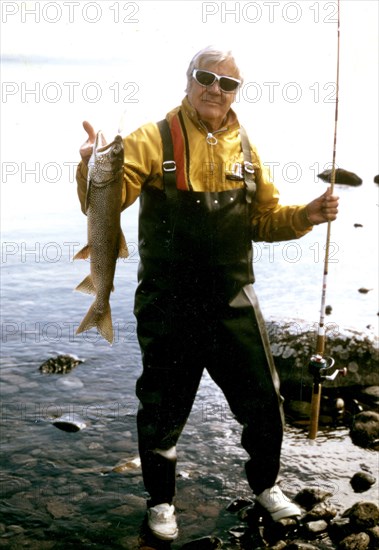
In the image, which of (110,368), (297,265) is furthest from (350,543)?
(297,265)

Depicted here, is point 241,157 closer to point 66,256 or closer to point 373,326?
point 373,326

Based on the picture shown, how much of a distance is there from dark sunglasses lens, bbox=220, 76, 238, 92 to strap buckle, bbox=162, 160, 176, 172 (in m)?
0.59

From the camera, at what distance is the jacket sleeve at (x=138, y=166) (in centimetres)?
387

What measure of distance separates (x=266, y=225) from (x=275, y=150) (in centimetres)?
2507

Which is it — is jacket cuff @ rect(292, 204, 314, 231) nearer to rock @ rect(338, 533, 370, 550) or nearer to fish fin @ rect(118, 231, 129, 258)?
fish fin @ rect(118, 231, 129, 258)

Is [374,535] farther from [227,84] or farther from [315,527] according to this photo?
[227,84]

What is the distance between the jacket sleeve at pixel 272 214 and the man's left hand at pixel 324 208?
62 millimetres

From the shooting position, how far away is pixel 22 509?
493 cm

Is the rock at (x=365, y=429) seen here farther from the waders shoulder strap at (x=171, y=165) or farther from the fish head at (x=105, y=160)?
the fish head at (x=105, y=160)

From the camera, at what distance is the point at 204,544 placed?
181 inches

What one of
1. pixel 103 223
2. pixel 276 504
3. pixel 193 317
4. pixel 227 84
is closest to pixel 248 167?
pixel 227 84

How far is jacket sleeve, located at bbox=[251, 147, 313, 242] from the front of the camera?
177 inches

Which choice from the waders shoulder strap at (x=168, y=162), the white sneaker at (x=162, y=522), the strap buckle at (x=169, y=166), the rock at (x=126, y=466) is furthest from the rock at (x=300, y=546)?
the strap buckle at (x=169, y=166)

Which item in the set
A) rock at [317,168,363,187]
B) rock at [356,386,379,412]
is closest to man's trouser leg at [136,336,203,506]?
rock at [356,386,379,412]
